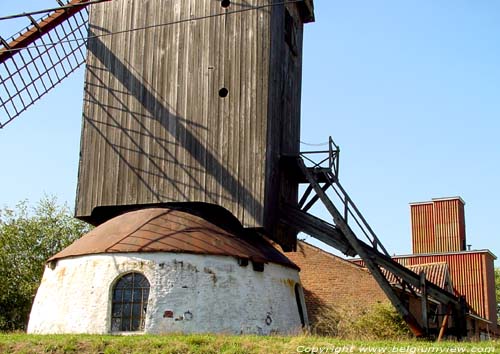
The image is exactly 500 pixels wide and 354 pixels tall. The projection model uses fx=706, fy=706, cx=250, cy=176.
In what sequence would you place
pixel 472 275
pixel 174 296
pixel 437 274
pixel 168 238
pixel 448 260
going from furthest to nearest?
pixel 448 260, pixel 472 275, pixel 437 274, pixel 168 238, pixel 174 296

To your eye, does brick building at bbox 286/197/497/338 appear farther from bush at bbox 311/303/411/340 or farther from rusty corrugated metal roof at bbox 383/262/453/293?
bush at bbox 311/303/411/340

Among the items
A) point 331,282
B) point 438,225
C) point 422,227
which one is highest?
point 438,225

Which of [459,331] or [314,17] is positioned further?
[314,17]

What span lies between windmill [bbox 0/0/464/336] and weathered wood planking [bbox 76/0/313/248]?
3 cm

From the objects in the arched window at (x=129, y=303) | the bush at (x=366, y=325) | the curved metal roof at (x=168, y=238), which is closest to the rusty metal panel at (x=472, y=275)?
the bush at (x=366, y=325)

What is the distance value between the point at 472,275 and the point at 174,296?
26.0 m

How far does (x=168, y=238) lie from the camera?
Answer: 19609mm

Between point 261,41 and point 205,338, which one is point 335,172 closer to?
point 261,41

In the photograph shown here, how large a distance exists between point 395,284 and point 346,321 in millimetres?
3749

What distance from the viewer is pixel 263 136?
827 inches

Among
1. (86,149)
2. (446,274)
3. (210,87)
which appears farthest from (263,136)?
(446,274)

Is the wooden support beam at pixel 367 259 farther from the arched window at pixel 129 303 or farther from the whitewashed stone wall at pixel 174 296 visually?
the arched window at pixel 129 303

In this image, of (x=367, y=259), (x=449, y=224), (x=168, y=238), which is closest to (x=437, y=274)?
(x=449, y=224)

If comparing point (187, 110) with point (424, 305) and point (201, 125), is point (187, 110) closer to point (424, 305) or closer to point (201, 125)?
point (201, 125)
